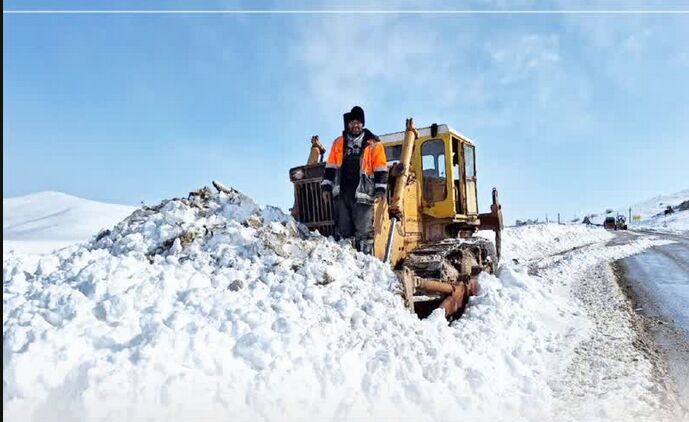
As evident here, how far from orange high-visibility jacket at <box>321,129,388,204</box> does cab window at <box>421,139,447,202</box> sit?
2.39m

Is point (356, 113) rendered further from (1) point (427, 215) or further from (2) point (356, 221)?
(1) point (427, 215)

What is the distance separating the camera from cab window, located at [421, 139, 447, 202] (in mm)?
8781

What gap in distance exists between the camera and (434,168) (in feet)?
28.9

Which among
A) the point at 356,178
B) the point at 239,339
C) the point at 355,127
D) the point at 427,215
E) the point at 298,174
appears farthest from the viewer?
the point at 427,215

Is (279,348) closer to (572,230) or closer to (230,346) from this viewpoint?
(230,346)

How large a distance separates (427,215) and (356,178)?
8.44 feet

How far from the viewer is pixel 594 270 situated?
1298 centimetres

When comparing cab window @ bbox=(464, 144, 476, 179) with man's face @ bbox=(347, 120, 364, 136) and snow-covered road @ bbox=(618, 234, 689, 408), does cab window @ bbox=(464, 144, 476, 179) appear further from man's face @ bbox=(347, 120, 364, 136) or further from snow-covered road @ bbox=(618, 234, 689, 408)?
snow-covered road @ bbox=(618, 234, 689, 408)

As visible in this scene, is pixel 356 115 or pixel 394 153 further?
pixel 394 153

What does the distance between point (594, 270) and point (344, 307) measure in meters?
10.6

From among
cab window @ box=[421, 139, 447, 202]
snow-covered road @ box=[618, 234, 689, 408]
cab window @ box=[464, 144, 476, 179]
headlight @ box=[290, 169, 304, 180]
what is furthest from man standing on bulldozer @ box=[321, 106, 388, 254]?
snow-covered road @ box=[618, 234, 689, 408]

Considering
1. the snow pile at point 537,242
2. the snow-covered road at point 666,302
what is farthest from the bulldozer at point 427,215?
the snow pile at point 537,242

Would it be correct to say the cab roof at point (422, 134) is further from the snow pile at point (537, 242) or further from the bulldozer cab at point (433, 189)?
the snow pile at point (537, 242)

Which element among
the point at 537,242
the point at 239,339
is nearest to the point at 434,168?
the point at 239,339
